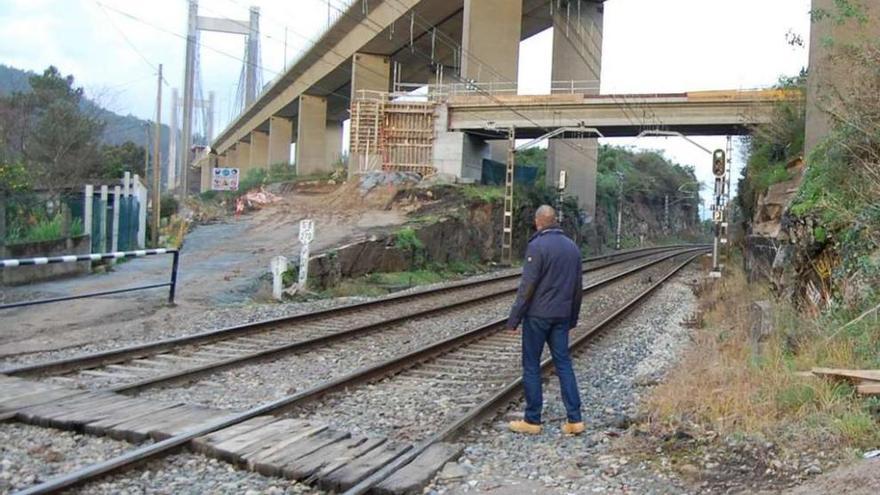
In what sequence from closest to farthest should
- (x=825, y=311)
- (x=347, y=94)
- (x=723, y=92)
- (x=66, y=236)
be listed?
(x=825, y=311) → (x=66, y=236) → (x=723, y=92) → (x=347, y=94)

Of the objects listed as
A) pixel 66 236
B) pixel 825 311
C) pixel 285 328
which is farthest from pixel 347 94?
pixel 825 311

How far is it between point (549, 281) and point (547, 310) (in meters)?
0.23

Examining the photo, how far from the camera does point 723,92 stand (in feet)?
109

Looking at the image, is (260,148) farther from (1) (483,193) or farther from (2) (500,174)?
(1) (483,193)

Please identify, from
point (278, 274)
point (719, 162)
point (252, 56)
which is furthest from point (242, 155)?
point (278, 274)

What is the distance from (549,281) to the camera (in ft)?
20.1

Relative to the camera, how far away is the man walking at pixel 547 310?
614 centimetres

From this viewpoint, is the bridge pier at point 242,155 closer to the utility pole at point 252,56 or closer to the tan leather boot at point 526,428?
the utility pole at point 252,56

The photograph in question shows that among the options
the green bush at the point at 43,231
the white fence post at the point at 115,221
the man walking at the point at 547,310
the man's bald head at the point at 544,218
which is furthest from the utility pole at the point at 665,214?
the man walking at the point at 547,310

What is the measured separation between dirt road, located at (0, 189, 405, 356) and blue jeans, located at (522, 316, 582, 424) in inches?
253

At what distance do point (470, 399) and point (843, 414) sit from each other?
331cm

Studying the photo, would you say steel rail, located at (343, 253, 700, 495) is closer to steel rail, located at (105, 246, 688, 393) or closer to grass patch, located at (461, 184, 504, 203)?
steel rail, located at (105, 246, 688, 393)

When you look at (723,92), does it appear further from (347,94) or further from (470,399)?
(347,94)

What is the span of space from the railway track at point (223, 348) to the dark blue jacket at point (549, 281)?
3786 mm
